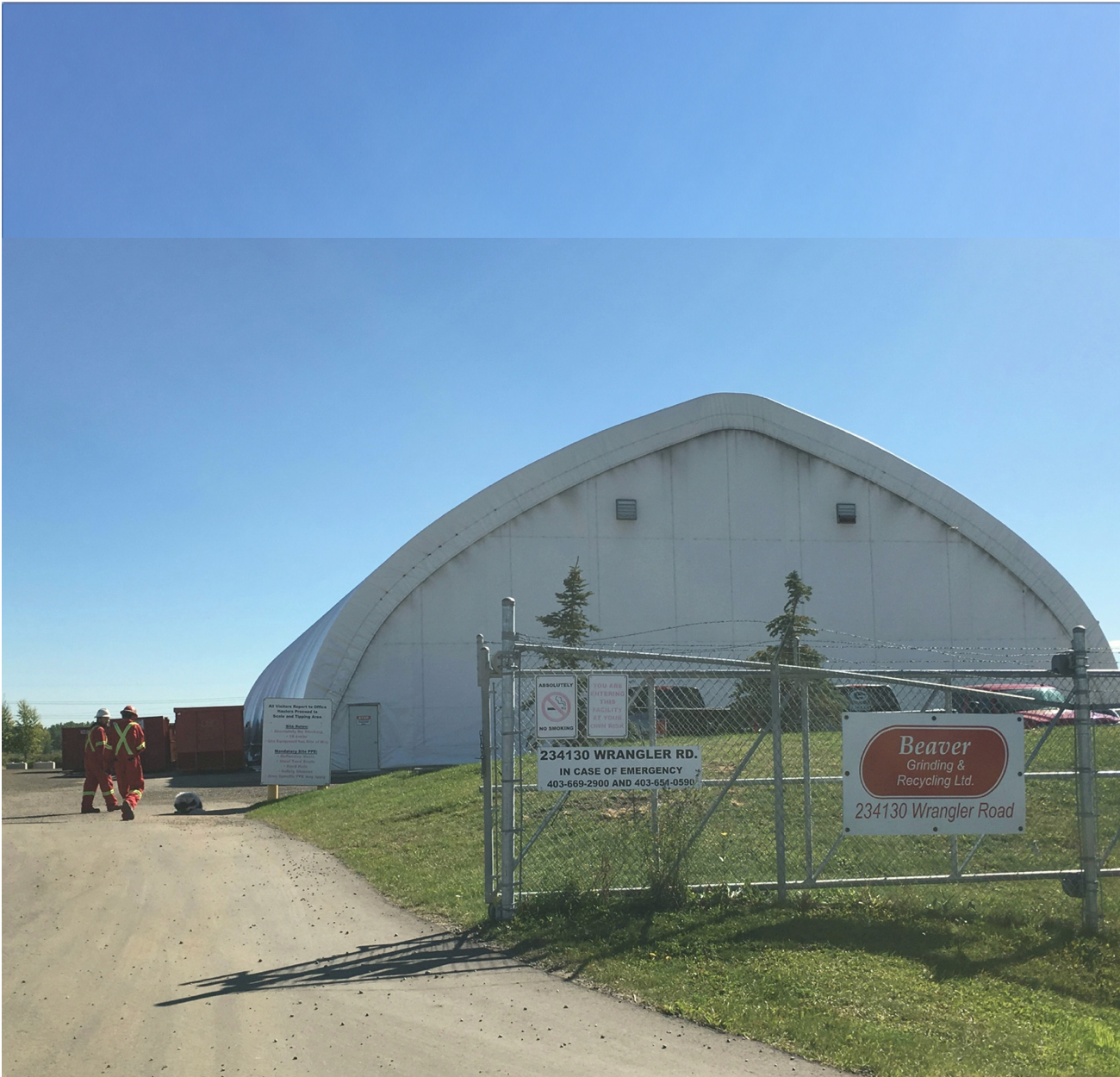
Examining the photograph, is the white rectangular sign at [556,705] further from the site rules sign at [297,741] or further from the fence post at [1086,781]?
the site rules sign at [297,741]

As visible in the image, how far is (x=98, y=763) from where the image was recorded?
1686cm

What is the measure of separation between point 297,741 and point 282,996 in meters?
14.7

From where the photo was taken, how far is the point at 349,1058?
5.18m

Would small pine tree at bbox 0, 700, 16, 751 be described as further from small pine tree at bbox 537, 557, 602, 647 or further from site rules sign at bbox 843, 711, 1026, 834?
site rules sign at bbox 843, 711, 1026, 834

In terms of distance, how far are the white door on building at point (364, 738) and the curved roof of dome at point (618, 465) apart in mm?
813

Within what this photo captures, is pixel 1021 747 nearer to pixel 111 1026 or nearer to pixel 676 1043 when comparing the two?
pixel 676 1043

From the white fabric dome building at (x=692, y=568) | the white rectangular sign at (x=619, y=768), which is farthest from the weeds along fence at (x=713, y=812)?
the white fabric dome building at (x=692, y=568)

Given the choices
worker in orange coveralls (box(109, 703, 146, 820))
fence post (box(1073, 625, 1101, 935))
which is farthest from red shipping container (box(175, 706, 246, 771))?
fence post (box(1073, 625, 1101, 935))

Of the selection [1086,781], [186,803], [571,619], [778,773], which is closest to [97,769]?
[186,803]

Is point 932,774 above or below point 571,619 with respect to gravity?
below

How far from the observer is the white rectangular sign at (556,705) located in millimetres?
7992

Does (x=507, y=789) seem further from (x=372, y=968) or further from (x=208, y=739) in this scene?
(x=208, y=739)

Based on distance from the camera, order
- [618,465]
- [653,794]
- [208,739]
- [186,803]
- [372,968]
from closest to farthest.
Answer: [372,968], [653,794], [186,803], [618,465], [208,739]

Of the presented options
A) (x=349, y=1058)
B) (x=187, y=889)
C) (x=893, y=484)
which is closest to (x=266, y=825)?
(x=187, y=889)
